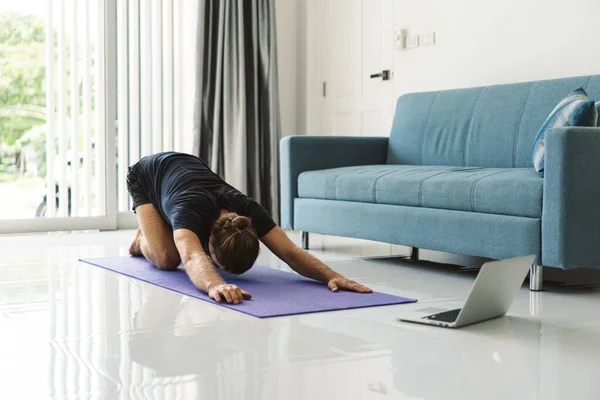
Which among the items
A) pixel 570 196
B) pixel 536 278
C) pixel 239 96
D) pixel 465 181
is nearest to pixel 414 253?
pixel 465 181

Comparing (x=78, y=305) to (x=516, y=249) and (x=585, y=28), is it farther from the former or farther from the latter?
(x=585, y=28)

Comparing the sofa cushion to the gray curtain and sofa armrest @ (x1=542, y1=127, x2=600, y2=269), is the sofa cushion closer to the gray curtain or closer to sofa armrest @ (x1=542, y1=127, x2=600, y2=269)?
sofa armrest @ (x1=542, y1=127, x2=600, y2=269)

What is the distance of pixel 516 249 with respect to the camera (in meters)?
3.17

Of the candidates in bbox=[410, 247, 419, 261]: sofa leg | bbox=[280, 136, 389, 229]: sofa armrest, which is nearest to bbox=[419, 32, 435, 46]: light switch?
bbox=[280, 136, 389, 229]: sofa armrest

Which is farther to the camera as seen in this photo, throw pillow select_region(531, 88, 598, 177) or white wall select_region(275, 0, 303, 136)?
white wall select_region(275, 0, 303, 136)

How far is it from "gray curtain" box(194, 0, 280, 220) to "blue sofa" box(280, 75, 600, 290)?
4.60 ft

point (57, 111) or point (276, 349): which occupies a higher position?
point (57, 111)

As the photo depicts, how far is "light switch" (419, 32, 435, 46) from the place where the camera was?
5152mm

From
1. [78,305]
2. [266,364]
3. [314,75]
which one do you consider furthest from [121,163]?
[266,364]

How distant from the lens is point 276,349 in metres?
2.18

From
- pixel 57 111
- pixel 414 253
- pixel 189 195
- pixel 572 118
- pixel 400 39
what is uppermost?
pixel 400 39

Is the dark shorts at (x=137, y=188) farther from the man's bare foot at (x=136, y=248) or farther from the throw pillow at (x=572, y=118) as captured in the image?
the throw pillow at (x=572, y=118)

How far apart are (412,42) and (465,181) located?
210 cm

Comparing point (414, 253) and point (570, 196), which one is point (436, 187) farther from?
point (414, 253)
